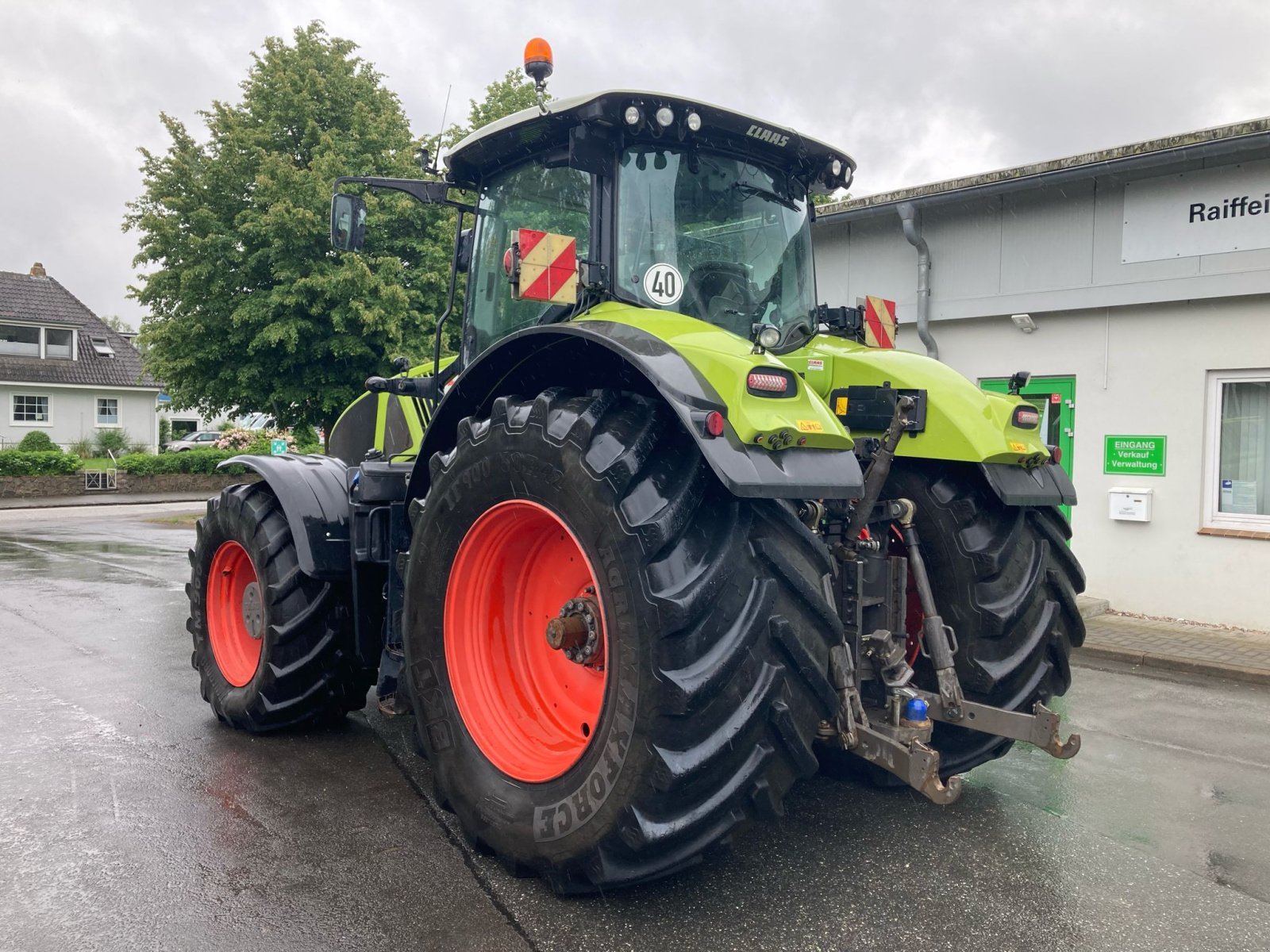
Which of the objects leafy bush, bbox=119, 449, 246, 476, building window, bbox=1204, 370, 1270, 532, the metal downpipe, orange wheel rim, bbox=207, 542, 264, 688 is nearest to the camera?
orange wheel rim, bbox=207, 542, 264, 688

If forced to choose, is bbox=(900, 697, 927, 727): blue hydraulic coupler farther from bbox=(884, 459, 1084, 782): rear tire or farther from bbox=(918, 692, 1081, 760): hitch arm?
bbox=(884, 459, 1084, 782): rear tire

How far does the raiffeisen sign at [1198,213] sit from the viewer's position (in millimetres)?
7668

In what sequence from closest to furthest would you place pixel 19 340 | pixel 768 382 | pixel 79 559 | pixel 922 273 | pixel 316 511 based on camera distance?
pixel 768 382
pixel 316 511
pixel 922 273
pixel 79 559
pixel 19 340

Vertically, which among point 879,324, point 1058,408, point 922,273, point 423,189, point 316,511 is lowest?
point 316,511

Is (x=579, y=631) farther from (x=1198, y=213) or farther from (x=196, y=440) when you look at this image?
(x=196, y=440)

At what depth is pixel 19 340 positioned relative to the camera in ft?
122

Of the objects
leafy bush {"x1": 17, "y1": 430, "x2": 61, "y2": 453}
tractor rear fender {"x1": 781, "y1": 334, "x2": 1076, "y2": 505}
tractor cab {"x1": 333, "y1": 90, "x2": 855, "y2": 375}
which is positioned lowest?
leafy bush {"x1": 17, "y1": 430, "x2": 61, "y2": 453}

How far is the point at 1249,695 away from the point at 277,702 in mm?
5703

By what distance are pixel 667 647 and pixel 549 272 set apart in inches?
62.5

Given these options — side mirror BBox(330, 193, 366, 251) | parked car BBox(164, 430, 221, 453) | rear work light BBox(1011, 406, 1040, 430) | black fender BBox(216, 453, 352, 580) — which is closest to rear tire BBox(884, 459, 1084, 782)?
rear work light BBox(1011, 406, 1040, 430)

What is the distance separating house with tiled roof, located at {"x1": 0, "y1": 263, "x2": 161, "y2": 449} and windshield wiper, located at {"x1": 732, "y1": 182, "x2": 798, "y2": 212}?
36340 mm

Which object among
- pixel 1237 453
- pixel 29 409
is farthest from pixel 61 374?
pixel 1237 453

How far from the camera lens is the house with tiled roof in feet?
117

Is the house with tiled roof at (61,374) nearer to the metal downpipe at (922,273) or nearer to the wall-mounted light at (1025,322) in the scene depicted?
the metal downpipe at (922,273)
